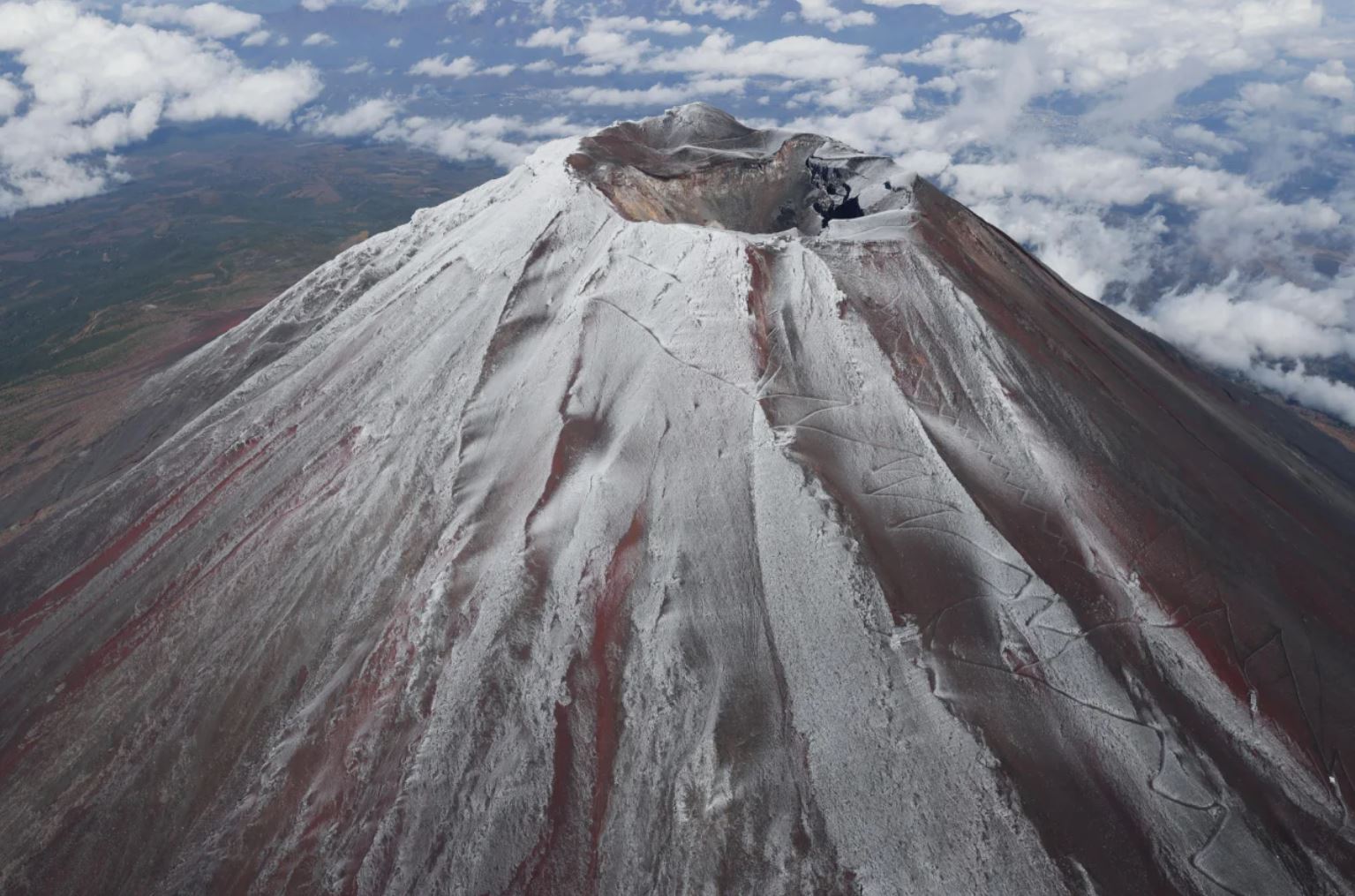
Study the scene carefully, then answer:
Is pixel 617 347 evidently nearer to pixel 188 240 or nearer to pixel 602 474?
pixel 602 474

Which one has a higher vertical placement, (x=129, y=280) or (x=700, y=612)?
(x=700, y=612)

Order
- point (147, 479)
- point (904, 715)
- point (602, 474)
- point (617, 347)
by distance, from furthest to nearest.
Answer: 1. point (147, 479)
2. point (617, 347)
3. point (602, 474)
4. point (904, 715)

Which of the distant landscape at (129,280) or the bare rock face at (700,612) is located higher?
the bare rock face at (700,612)

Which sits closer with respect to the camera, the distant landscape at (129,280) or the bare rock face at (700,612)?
the bare rock face at (700,612)

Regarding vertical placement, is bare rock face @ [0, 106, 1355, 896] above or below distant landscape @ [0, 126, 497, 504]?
above

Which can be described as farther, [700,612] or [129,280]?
[129,280]

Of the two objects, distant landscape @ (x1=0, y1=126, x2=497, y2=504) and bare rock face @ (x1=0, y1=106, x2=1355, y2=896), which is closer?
bare rock face @ (x1=0, y1=106, x2=1355, y2=896)

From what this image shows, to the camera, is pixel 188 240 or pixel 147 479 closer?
pixel 147 479

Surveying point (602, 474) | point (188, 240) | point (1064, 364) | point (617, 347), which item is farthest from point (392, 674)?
point (188, 240)
